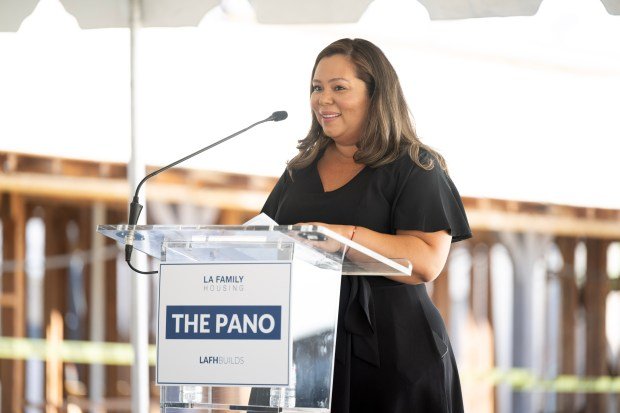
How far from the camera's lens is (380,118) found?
250 centimetres

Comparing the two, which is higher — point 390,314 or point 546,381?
point 390,314

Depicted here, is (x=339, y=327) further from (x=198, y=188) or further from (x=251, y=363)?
(x=198, y=188)

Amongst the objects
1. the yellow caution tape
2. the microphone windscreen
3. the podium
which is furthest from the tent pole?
the yellow caution tape

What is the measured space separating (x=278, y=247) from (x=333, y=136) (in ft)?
1.98

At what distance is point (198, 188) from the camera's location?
28.7 ft

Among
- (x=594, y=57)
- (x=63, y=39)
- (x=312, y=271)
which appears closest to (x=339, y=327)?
(x=312, y=271)

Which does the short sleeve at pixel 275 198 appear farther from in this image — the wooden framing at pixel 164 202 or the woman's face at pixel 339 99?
the wooden framing at pixel 164 202

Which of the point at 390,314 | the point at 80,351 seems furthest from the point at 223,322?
the point at 80,351

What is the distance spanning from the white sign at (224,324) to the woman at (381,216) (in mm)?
393

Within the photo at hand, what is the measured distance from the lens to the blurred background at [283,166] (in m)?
7.19

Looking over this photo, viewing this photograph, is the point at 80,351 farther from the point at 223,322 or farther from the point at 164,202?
the point at 223,322

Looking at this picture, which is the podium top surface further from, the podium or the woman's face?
the woman's face

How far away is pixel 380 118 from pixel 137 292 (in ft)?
5.14

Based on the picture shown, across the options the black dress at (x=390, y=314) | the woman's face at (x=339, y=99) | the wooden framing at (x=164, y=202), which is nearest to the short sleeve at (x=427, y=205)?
the black dress at (x=390, y=314)
